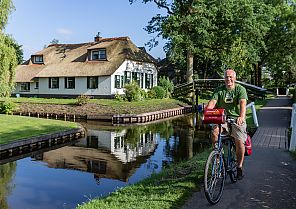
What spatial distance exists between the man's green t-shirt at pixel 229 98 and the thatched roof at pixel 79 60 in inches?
1187

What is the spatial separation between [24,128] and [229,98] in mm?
14405

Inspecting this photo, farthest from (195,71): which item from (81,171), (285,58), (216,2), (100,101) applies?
(81,171)

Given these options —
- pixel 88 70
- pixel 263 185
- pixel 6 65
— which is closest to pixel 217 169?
pixel 263 185

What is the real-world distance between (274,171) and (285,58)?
46.2 m

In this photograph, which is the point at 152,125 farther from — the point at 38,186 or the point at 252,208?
the point at 252,208

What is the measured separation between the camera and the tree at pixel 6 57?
20.1m

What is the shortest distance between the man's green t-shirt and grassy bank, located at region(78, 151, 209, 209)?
1.71m

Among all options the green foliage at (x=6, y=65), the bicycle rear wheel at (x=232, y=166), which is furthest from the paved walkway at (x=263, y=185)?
the green foliage at (x=6, y=65)

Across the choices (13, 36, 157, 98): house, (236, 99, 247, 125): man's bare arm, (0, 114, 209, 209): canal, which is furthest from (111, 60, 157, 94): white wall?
(236, 99, 247, 125): man's bare arm

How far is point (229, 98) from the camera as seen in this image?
611cm

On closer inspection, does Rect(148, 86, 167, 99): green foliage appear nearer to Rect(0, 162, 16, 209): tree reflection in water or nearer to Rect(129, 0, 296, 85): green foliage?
Rect(129, 0, 296, 85): green foliage

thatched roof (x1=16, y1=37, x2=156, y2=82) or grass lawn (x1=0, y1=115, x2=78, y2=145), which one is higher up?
thatched roof (x1=16, y1=37, x2=156, y2=82)

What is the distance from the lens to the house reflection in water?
1255cm

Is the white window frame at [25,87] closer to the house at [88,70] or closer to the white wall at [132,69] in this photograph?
the house at [88,70]
